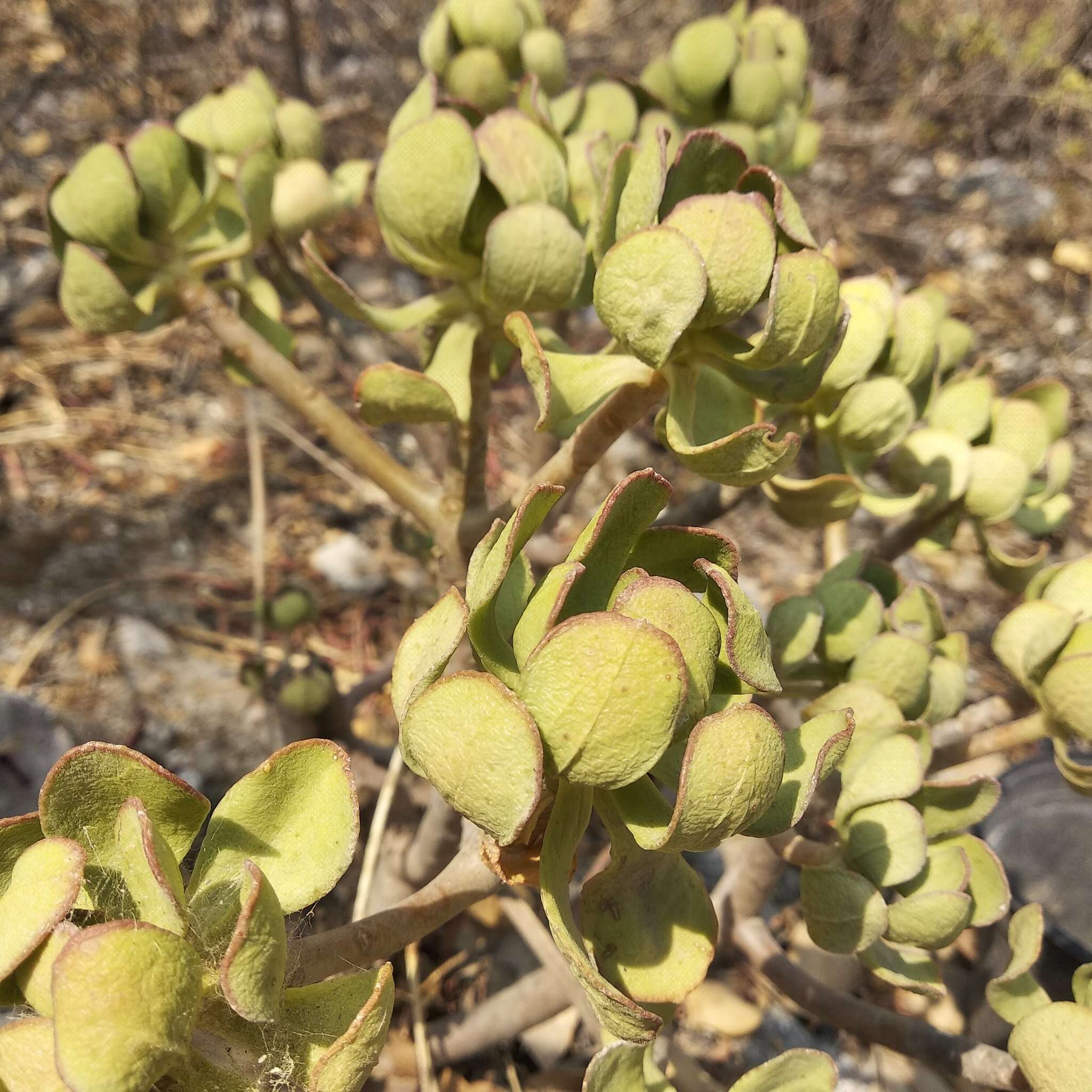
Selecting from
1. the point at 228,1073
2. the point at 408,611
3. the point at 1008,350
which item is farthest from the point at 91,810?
the point at 1008,350

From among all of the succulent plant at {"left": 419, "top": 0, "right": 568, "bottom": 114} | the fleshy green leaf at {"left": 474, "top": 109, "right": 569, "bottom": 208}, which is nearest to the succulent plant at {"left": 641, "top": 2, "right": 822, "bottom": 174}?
the succulent plant at {"left": 419, "top": 0, "right": 568, "bottom": 114}

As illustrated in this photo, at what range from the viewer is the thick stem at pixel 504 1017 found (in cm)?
111

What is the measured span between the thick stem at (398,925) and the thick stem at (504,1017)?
393 mm

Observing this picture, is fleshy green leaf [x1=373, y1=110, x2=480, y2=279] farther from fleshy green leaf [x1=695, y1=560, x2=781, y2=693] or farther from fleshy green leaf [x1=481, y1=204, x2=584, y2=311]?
fleshy green leaf [x1=695, y1=560, x2=781, y2=693]

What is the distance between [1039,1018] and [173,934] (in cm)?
67

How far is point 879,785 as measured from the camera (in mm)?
756

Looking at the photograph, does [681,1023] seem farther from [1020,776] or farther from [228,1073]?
[228,1073]

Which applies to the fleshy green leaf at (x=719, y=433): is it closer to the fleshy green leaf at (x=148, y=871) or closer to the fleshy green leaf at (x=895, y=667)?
the fleshy green leaf at (x=895, y=667)

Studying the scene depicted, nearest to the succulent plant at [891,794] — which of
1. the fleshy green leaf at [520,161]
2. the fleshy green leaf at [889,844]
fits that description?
the fleshy green leaf at [889,844]

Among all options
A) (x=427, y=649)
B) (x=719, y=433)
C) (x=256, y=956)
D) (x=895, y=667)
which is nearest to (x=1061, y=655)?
(x=895, y=667)

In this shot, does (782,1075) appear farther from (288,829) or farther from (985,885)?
(288,829)

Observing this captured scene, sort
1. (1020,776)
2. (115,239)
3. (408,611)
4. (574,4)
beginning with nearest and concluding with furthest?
(115,239) → (1020,776) → (408,611) → (574,4)

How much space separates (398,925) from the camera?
0.67m

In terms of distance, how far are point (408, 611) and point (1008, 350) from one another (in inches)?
80.5
